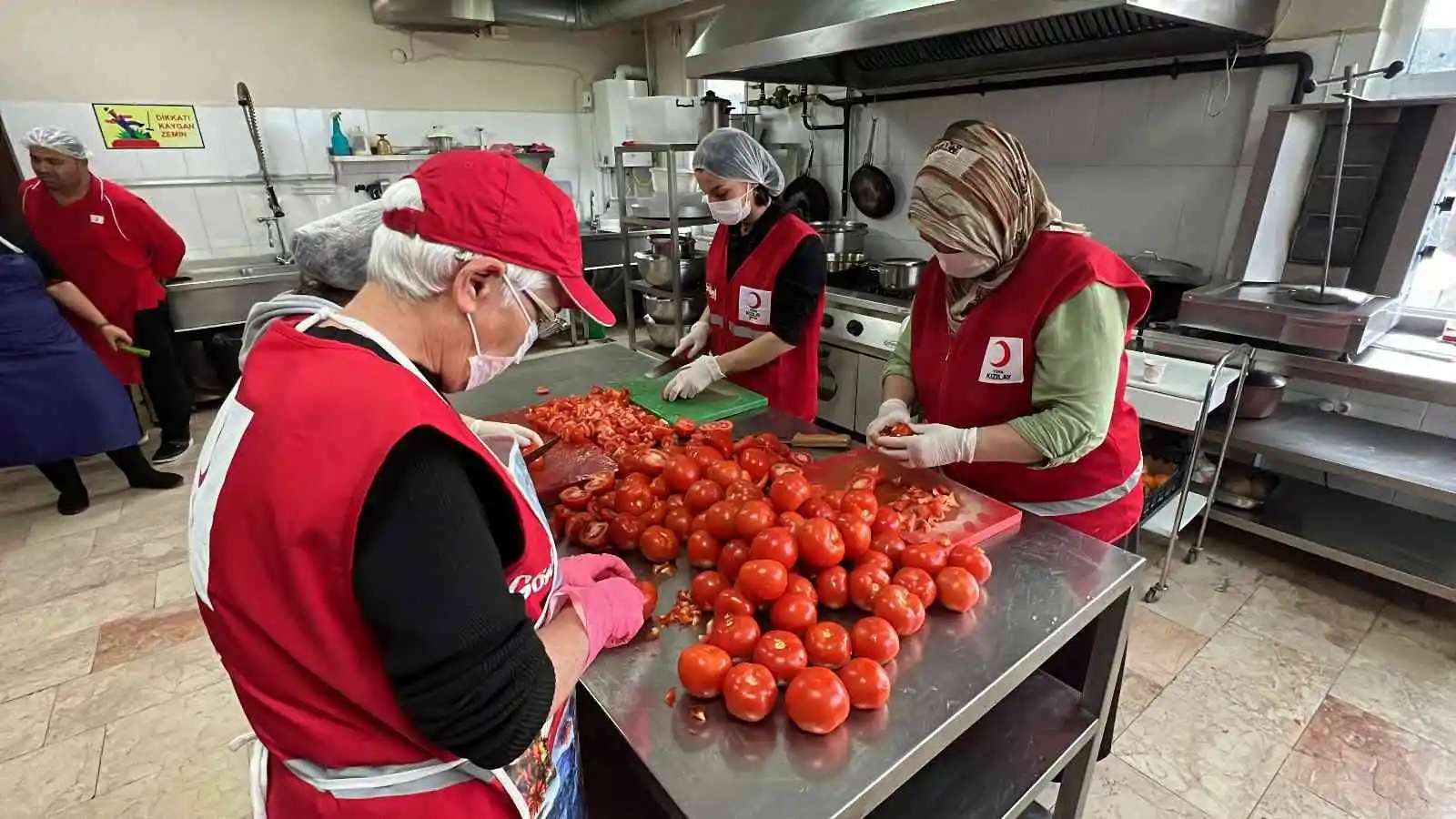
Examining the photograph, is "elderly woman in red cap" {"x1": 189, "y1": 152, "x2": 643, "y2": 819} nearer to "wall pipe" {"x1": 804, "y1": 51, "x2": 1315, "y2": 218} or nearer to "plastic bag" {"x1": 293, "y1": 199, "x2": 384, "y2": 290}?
"plastic bag" {"x1": 293, "y1": 199, "x2": 384, "y2": 290}

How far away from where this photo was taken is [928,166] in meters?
1.46

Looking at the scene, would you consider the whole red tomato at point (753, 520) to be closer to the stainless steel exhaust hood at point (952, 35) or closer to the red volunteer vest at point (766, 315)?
the red volunteer vest at point (766, 315)

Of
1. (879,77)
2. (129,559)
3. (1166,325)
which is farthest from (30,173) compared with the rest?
(1166,325)

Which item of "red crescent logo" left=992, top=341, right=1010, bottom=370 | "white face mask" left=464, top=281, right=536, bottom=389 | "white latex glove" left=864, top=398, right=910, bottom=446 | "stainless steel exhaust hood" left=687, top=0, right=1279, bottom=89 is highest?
"stainless steel exhaust hood" left=687, top=0, right=1279, bottom=89

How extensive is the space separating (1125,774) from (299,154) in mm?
6324

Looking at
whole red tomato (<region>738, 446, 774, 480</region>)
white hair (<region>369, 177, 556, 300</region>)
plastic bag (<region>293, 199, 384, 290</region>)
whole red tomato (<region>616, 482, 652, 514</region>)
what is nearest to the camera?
white hair (<region>369, 177, 556, 300</region>)

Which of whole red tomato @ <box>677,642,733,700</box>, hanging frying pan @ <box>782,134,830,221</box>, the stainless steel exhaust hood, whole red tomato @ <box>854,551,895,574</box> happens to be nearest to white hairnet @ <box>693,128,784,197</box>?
the stainless steel exhaust hood

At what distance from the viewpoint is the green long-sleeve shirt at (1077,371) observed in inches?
54.9

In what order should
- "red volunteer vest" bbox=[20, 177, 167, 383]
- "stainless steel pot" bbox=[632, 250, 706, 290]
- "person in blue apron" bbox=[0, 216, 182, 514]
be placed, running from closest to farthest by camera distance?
"person in blue apron" bbox=[0, 216, 182, 514], "red volunteer vest" bbox=[20, 177, 167, 383], "stainless steel pot" bbox=[632, 250, 706, 290]

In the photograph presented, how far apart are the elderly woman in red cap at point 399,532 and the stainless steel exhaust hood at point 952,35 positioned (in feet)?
6.98

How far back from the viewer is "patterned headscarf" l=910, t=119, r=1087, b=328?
1.39 metres

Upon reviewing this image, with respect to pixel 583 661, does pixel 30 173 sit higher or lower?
higher

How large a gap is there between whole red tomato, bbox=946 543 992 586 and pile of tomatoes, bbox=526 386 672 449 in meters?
0.87

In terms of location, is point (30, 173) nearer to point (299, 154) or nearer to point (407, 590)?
point (299, 154)
